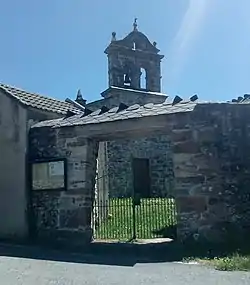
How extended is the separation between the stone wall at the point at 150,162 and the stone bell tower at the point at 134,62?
3.32 metres

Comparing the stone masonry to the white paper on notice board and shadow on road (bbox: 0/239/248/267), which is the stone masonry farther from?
the white paper on notice board

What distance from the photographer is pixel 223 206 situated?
387 inches

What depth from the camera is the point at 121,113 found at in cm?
1124

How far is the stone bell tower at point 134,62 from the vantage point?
26078 millimetres

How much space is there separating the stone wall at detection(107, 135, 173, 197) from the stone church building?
952 cm

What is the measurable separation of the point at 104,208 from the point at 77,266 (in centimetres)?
620

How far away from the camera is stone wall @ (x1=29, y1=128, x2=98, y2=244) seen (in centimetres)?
1105

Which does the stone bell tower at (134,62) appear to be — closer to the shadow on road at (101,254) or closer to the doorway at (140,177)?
the doorway at (140,177)

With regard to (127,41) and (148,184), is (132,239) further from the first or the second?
(127,41)

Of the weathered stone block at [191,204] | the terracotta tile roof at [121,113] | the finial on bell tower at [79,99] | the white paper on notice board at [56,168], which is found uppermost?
the finial on bell tower at [79,99]

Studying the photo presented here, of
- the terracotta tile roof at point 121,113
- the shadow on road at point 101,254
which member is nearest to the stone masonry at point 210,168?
the terracotta tile roof at point 121,113

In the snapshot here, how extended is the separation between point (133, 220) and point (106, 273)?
13.8 feet

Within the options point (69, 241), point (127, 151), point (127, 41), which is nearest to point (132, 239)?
point (69, 241)

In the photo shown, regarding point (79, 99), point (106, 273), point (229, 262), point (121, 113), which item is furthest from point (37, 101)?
point (79, 99)
